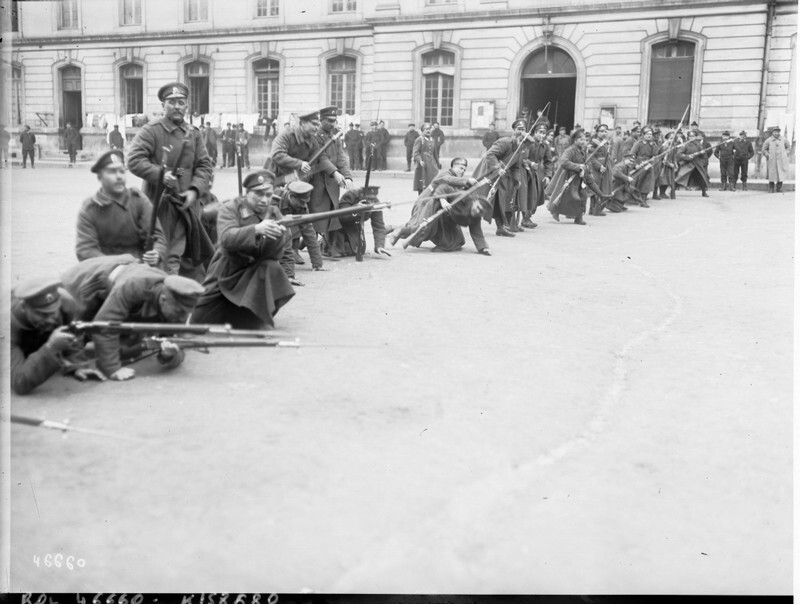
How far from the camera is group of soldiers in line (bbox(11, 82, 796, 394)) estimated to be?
4.84 m

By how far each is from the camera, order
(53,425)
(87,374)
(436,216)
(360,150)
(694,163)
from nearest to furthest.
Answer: (53,425)
(87,374)
(436,216)
(694,163)
(360,150)

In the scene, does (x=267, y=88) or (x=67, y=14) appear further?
(x=267, y=88)

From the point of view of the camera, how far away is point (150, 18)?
22.6 feet

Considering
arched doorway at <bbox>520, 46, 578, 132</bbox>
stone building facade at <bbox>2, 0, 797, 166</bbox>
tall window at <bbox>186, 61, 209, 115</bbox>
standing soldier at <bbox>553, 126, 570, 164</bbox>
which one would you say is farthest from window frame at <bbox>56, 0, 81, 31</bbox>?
arched doorway at <bbox>520, 46, 578, 132</bbox>

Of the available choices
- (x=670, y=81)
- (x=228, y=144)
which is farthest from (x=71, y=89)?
(x=670, y=81)

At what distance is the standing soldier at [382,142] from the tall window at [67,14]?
20.6m

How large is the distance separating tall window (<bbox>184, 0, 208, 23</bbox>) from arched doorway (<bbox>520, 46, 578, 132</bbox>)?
2001 cm

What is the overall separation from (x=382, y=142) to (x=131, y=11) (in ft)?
68.4

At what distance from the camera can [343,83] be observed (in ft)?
77.6

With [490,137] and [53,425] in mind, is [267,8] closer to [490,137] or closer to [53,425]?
[53,425]

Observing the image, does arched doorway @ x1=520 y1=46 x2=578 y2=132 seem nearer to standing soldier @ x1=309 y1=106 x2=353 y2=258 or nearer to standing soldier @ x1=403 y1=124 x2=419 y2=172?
standing soldier @ x1=403 y1=124 x2=419 y2=172

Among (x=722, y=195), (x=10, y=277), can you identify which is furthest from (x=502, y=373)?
(x=722, y=195)

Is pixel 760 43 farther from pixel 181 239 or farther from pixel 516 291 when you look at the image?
pixel 181 239

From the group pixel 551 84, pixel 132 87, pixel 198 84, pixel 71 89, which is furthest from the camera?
pixel 551 84
